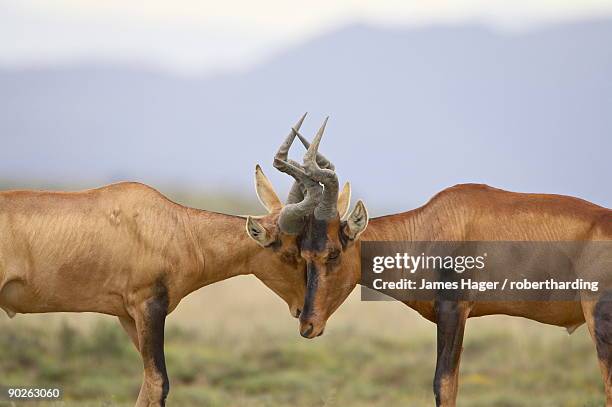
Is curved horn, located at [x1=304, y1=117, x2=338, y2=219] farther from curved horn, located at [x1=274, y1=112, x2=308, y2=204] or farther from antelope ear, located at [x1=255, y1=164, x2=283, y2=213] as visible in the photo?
antelope ear, located at [x1=255, y1=164, x2=283, y2=213]

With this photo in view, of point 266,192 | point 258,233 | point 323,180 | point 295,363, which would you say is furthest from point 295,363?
point 323,180

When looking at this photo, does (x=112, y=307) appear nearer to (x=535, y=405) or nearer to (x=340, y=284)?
(x=340, y=284)

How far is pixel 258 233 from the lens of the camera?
1254cm

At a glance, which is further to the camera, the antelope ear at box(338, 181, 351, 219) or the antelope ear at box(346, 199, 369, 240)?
the antelope ear at box(338, 181, 351, 219)

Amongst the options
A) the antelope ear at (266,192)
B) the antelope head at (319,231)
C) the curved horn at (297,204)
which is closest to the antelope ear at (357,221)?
the antelope head at (319,231)

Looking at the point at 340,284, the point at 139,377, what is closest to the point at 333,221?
the point at 340,284

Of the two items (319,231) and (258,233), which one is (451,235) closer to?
(319,231)

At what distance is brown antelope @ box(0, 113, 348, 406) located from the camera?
488 inches

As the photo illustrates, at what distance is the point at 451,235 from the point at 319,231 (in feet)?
4.29

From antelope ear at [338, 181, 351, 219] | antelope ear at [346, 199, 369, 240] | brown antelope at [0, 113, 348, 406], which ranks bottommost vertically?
brown antelope at [0, 113, 348, 406]

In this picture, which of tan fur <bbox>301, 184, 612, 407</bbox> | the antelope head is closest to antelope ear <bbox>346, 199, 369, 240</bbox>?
the antelope head

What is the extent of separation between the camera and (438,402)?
12.0 meters

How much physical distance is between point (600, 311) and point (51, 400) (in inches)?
279

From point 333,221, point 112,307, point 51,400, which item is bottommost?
point 51,400
